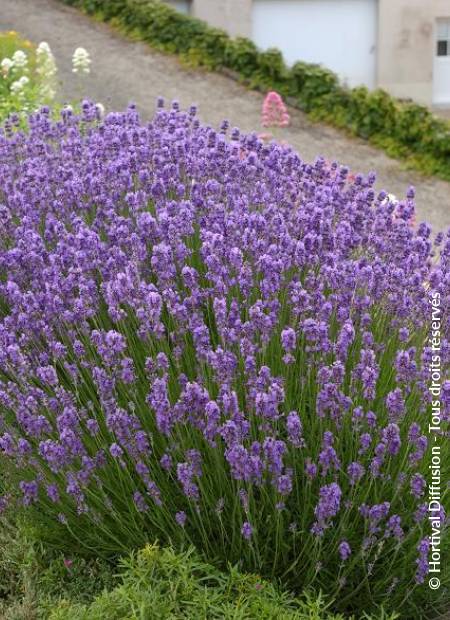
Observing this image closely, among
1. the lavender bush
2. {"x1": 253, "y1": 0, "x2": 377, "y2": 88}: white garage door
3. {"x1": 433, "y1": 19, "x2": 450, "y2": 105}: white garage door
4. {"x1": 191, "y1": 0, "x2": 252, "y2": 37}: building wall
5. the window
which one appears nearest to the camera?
the lavender bush

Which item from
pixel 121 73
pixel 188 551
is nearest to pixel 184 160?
pixel 188 551

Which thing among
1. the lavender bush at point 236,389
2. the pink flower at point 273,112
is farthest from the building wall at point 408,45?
the lavender bush at point 236,389

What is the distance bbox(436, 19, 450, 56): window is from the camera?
17062mm

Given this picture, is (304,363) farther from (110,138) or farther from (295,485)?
(110,138)

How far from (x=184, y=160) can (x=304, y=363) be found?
143 centimetres

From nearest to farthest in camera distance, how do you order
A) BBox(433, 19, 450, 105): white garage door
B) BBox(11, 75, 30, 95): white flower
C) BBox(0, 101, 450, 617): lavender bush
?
BBox(0, 101, 450, 617): lavender bush → BBox(11, 75, 30, 95): white flower → BBox(433, 19, 450, 105): white garage door

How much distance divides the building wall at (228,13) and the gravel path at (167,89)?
6.60ft

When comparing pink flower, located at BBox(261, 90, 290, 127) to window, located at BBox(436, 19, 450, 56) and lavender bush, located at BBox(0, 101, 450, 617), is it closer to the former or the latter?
lavender bush, located at BBox(0, 101, 450, 617)

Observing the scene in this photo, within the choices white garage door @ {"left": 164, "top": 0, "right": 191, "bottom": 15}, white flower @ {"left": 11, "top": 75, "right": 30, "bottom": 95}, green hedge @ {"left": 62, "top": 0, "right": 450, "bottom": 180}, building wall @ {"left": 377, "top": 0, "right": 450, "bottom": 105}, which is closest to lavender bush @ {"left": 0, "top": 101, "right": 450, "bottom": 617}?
white flower @ {"left": 11, "top": 75, "right": 30, "bottom": 95}

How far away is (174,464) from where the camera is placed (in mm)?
3502

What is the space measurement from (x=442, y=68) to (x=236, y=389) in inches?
600

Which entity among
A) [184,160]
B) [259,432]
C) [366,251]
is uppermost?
[184,160]

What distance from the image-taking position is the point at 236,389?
11.5ft

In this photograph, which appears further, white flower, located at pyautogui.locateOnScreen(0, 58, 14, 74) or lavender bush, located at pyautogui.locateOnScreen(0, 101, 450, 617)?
white flower, located at pyautogui.locateOnScreen(0, 58, 14, 74)
